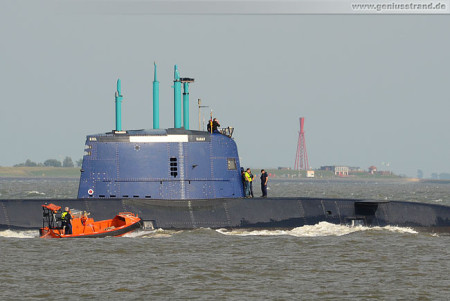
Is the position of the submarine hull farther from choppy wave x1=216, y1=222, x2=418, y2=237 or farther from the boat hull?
the boat hull

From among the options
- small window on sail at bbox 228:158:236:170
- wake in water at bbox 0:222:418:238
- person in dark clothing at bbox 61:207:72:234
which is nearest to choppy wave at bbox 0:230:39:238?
wake in water at bbox 0:222:418:238

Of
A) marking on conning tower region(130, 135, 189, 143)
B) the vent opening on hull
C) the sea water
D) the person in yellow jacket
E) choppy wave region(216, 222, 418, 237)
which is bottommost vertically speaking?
the sea water

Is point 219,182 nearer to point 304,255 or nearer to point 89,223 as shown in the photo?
point 89,223

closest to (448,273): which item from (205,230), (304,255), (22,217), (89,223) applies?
(304,255)

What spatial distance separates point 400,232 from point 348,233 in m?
2.24

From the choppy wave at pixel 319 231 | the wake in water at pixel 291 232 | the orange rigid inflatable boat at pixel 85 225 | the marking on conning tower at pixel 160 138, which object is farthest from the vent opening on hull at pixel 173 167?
the choppy wave at pixel 319 231

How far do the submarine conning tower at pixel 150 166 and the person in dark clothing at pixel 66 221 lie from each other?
2.79 meters

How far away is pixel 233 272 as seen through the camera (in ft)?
76.0

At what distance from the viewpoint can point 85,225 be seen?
101 ft

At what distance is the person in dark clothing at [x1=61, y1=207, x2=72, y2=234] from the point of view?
30.0 meters

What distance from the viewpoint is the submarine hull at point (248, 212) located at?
32094 mm

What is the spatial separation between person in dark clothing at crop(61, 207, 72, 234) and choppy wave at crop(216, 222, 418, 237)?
6291 millimetres

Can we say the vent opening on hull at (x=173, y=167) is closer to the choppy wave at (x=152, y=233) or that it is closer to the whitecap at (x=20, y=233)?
the choppy wave at (x=152, y=233)

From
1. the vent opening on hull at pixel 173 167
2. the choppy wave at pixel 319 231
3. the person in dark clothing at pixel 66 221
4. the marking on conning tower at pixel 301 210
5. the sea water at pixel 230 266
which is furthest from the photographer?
the marking on conning tower at pixel 301 210
